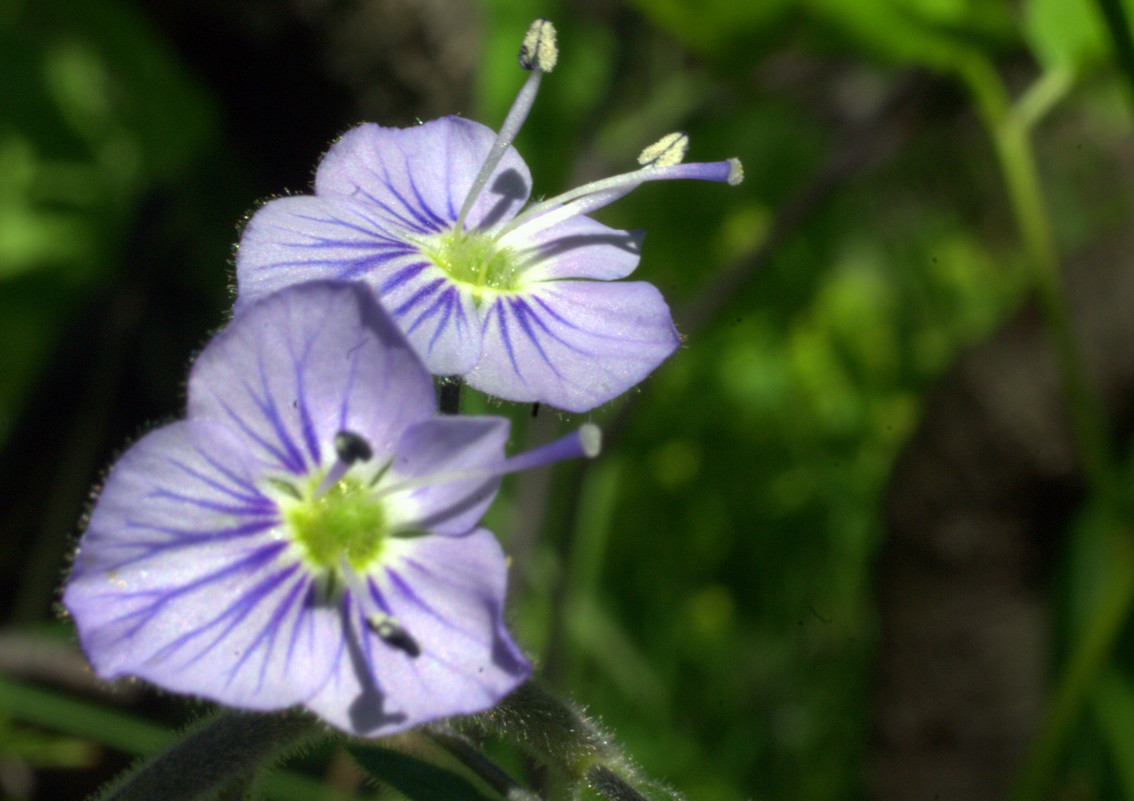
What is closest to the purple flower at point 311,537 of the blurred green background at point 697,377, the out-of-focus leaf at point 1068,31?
the blurred green background at point 697,377

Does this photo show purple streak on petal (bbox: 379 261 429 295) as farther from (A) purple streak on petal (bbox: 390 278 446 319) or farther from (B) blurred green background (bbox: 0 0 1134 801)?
(B) blurred green background (bbox: 0 0 1134 801)

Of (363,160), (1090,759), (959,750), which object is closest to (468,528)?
(363,160)

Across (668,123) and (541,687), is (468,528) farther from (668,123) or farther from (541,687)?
(668,123)

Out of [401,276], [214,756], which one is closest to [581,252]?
[401,276]

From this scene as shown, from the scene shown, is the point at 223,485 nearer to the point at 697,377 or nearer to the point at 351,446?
the point at 351,446

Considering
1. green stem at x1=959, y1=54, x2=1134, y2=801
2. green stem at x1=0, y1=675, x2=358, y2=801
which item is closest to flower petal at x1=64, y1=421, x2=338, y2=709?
green stem at x1=0, y1=675, x2=358, y2=801
